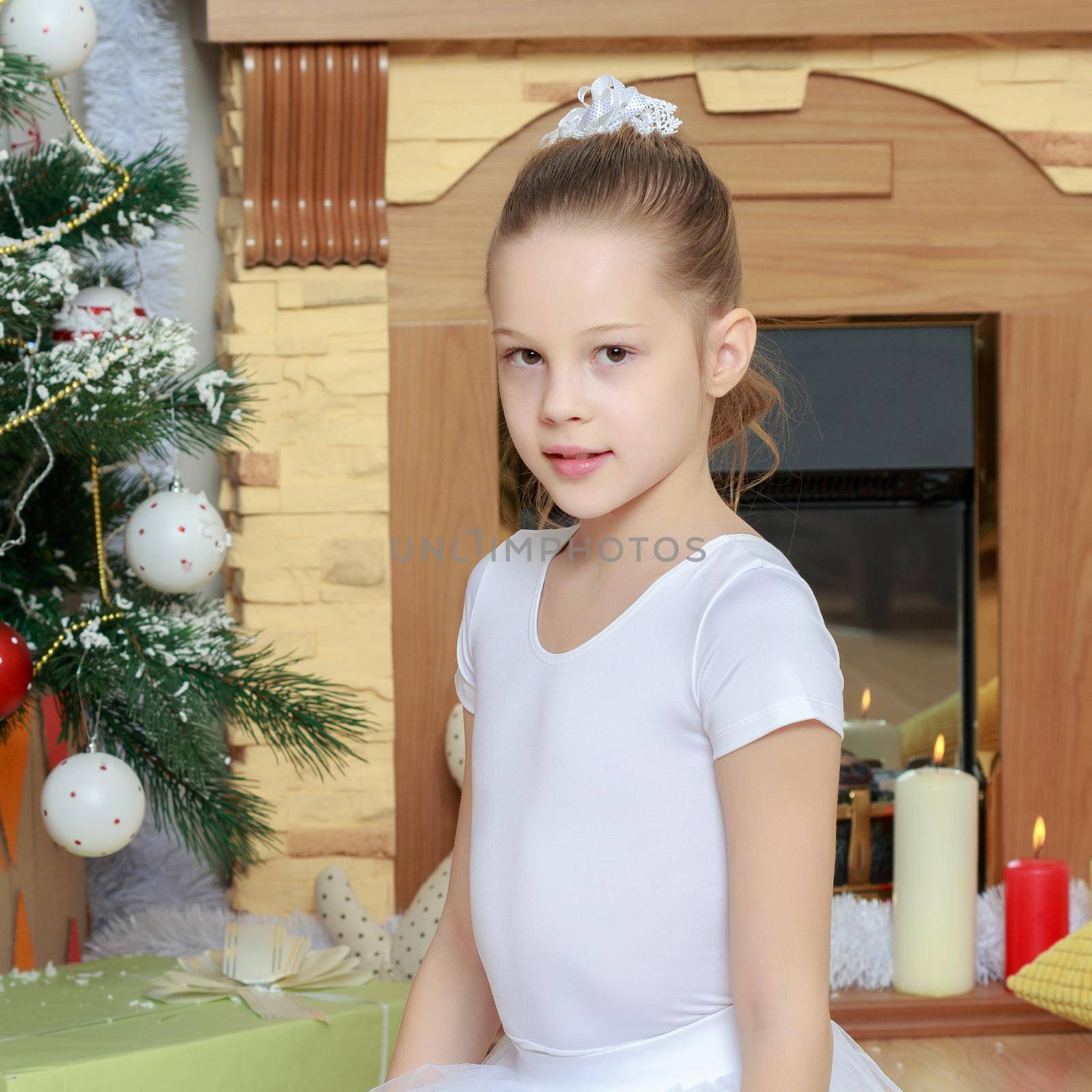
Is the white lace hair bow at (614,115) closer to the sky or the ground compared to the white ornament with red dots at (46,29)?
closer to the ground

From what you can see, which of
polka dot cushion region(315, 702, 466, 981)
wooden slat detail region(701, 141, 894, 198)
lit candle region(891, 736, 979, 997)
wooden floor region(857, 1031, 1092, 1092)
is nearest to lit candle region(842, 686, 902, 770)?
lit candle region(891, 736, 979, 997)

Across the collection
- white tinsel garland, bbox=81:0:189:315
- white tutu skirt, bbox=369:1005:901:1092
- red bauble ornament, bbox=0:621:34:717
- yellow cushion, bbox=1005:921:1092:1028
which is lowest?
yellow cushion, bbox=1005:921:1092:1028

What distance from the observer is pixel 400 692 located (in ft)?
6.13

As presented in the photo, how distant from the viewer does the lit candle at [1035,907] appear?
5.57 ft

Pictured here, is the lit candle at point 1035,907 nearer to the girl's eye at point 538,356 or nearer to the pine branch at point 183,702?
the pine branch at point 183,702

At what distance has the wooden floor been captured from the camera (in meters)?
1.51

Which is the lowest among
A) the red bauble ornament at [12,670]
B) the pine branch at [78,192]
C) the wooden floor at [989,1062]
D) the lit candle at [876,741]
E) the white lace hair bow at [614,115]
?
the wooden floor at [989,1062]

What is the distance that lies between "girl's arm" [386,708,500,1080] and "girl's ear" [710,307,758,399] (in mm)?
279

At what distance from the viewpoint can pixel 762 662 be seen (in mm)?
667

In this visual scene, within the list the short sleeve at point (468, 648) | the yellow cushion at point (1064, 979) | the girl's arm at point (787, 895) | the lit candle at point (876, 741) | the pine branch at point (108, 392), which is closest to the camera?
the girl's arm at point (787, 895)

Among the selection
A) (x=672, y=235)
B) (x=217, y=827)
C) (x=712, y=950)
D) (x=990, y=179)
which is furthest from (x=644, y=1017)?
(x=990, y=179)

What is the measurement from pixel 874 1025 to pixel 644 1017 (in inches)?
42.4

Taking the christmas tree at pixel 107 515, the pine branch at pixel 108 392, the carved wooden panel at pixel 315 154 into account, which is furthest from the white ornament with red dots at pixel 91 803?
the carved wooden panel at pixel 315 154

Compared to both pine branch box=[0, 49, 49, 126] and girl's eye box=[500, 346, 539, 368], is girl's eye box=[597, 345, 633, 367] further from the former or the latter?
pine branch box=[0, 49, 49, 126]
